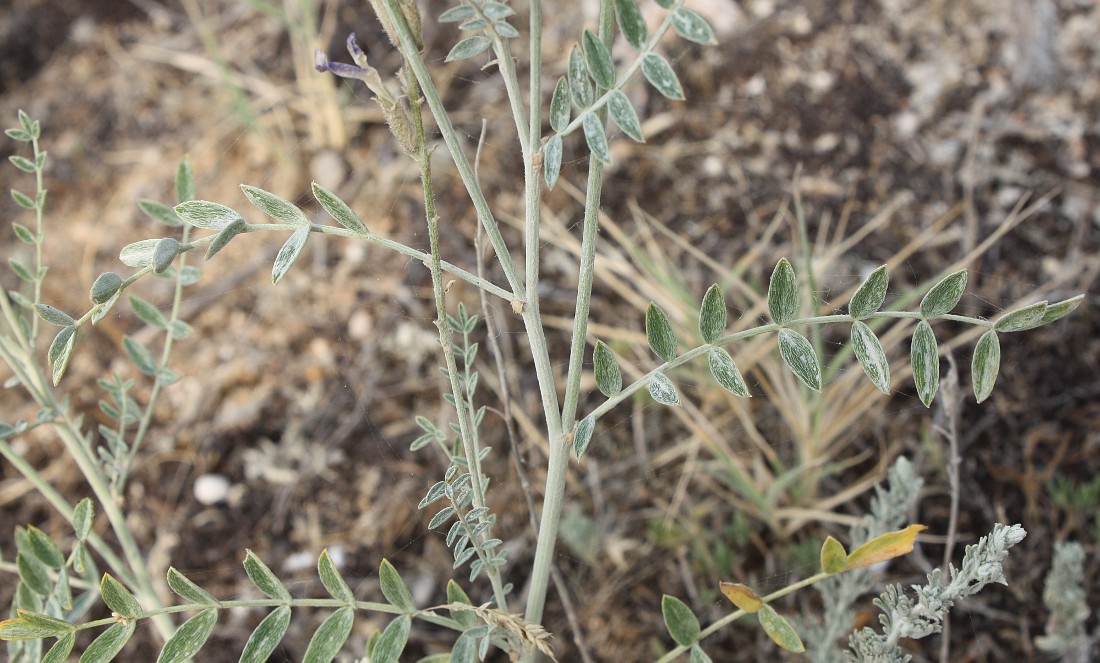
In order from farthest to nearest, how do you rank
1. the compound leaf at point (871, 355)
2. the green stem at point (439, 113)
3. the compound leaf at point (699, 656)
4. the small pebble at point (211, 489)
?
1. the small pebble at point (211, 489)
2. the compound leaf at point (699, 656)
3. the compound leaf at point (871, 355)
4. the green stem at point (439, 113)

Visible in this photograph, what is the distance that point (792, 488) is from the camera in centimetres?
155

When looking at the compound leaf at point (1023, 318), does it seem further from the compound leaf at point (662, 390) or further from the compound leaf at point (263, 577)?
the compound leaf at point (263, 577)

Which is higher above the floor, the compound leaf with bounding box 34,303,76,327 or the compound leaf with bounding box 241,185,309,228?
the compound leaf with bounding box 241,185,309,228

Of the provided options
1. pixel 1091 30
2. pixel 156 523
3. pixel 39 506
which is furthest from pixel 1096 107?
pixel 39 506

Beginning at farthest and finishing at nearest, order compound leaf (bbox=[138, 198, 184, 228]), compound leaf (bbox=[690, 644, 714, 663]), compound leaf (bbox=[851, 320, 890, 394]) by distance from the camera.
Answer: compound leaf (bbox=[138, 198, 184, 228]) < compound leaf (bbox=[690, 644, 714, 663]) < compound leaf (bbox=[851, 320, 890, 394])

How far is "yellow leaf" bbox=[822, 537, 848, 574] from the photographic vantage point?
2.86 feet

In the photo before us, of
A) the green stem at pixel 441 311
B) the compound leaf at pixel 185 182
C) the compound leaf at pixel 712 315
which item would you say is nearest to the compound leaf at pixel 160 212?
the compound leaf at pixel 185 182

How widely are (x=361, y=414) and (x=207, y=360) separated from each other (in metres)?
0.41

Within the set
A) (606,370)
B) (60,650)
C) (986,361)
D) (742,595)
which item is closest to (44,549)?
(60,650)

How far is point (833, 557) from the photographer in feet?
2.89

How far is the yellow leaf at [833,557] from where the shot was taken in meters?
0.87

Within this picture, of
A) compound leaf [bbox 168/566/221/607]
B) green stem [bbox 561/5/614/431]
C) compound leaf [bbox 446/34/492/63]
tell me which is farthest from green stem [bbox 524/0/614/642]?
compound leaf [bbox 168/566/221/607]

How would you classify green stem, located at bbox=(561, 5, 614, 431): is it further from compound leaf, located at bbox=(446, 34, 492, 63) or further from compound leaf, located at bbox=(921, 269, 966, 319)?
compound leaf, located at bbox=(921, 269, 966, 319)

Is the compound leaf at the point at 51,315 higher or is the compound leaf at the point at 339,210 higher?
the compound leaf at the point at 339,210
